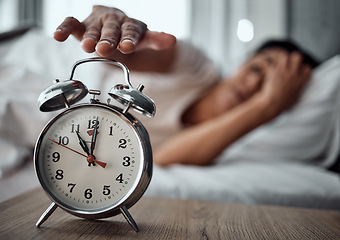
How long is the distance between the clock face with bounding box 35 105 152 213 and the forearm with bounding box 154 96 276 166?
0.79 m

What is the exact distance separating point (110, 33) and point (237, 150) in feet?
3.70

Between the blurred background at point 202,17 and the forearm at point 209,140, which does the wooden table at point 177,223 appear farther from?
the blurred background at point 202,17

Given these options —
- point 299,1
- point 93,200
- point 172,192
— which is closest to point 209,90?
point 172,192

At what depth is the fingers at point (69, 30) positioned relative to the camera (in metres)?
0.47

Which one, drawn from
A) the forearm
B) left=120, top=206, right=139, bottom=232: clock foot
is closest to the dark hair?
the forearm

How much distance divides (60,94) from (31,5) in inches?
106

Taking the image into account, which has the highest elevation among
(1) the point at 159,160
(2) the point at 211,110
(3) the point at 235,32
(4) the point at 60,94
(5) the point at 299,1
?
(5) the point at 299,1

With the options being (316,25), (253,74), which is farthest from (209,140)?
(316,25)

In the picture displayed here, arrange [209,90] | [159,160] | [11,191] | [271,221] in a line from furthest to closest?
1. [209,90]
2. [159,160]
3. [11,191]
4. [271,221]

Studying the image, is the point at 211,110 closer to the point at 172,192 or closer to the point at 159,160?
the point at 159,160

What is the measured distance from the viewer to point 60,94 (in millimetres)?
483

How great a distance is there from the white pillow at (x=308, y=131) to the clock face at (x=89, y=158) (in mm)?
961

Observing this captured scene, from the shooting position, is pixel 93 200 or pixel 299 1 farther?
pixel 299 1

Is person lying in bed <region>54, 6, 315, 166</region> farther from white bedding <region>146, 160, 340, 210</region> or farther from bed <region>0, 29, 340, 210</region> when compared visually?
white bedding <region>146, 160, 340, 210</region>
